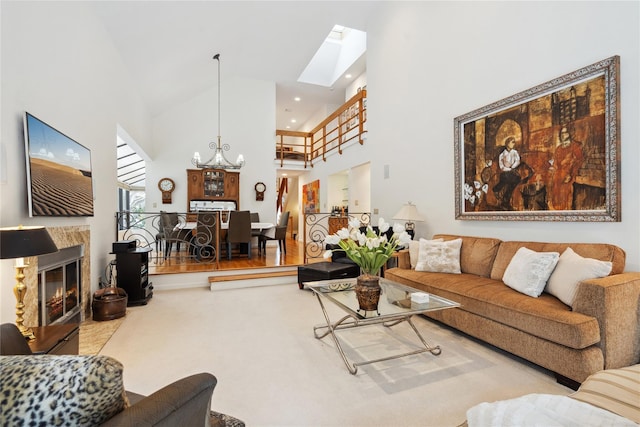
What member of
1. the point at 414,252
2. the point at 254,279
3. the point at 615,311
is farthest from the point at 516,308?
the point at 254,279

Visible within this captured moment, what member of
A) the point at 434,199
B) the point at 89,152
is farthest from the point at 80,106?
the point at 434,199

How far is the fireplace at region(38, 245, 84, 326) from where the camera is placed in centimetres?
247

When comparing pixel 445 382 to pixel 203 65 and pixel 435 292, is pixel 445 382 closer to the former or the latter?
pixel 435 292

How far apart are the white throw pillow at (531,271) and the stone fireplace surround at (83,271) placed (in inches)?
151

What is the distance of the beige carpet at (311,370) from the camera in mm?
1761

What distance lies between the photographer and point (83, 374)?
0.69 metres

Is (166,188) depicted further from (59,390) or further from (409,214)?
(59,390)

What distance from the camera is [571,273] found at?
2.21m

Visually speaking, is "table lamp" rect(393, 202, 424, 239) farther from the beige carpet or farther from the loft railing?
the loft railing

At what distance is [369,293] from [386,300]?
1.19 ft

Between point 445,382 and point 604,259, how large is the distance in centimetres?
156

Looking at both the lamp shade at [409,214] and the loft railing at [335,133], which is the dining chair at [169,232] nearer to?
the loft railing at [335,133]

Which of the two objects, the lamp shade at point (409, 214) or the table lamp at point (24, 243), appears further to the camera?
the lamp shade at point (409, 214)

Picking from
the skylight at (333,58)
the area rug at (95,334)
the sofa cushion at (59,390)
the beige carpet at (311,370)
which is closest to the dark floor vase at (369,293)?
the beige carpet at (311,370)
